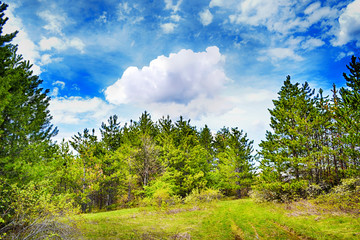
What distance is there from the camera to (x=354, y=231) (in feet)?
35.0

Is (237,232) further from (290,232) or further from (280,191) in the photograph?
(280,191)

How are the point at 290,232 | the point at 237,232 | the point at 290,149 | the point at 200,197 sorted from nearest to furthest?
1. the point at 290,232
2. the point at 237,232
3. the point at 290,149
4. the point at 200,197

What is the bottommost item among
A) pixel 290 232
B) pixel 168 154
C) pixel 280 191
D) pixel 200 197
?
pixel 200 197

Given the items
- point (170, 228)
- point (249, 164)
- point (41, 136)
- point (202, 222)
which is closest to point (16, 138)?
point (41, 136)

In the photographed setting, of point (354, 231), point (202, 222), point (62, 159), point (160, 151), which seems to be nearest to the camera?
point (354, 231)

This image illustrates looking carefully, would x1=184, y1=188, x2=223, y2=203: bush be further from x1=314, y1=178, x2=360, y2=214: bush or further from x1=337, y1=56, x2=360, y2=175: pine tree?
x1=337, y1=56, x2=360, y2=175: pine tree

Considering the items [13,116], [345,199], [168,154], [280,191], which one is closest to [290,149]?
[280,191]

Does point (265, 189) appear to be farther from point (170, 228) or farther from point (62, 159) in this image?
point (62, 159)

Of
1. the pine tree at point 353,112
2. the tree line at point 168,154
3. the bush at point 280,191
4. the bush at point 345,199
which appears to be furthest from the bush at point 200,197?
the pine tree at point 353,112

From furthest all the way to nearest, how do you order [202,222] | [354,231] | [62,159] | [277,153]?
1. [62,159]
2. [277,153]
3. [202,222]
4. [354,231]

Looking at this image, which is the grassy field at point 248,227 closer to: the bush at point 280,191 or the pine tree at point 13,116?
the bush at point 280,191

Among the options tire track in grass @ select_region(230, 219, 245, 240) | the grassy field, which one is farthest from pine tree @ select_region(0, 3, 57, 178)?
tire track in grass @ select_region(230, 219, 245, 240)

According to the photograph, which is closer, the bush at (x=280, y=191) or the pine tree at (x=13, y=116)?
the pine tree at (x=13, y=116)

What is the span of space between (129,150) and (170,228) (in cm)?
1789
